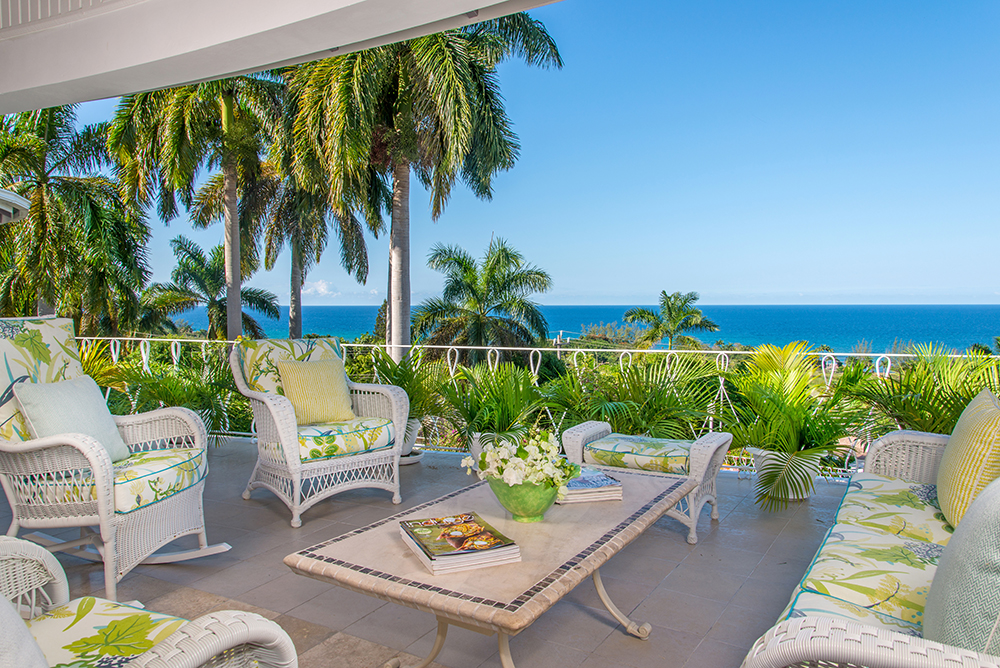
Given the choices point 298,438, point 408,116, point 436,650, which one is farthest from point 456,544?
point 408,116

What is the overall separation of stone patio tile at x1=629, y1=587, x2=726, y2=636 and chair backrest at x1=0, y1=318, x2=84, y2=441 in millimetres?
2416

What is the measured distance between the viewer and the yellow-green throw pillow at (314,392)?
3.53 metres

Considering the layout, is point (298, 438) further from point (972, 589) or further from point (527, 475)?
point (972, 589)

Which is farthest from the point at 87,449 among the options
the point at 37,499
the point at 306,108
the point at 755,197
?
the point at 755,197

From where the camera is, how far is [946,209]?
27.7 meters

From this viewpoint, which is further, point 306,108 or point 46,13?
point 306,108

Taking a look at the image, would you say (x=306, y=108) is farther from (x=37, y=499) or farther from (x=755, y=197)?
(x=755, y=197)

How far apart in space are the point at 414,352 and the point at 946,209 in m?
31.2

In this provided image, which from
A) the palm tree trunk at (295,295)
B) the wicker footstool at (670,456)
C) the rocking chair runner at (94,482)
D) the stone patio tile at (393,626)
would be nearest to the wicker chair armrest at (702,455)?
the wicker footstool at (670,456)

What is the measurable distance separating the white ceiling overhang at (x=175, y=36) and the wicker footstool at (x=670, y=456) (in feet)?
6.41

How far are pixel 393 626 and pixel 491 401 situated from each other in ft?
6.21

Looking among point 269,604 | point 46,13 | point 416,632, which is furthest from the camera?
point 46,13

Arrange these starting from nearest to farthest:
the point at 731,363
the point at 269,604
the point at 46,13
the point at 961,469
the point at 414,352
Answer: the point at 961,469
the point at 269,604
the point at 46,13
the point at 731,363
the point at 414,352

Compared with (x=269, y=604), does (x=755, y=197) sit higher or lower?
higher
